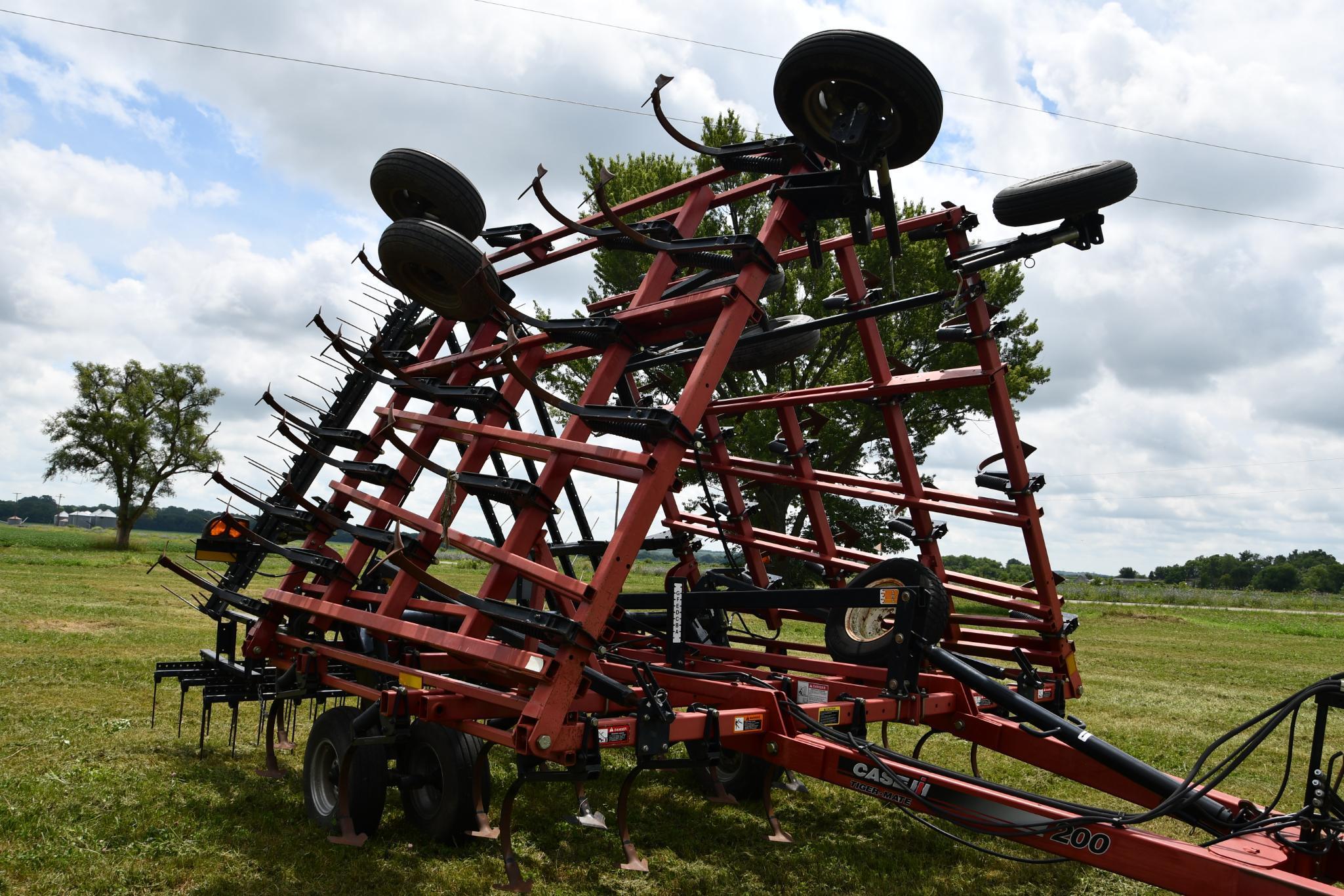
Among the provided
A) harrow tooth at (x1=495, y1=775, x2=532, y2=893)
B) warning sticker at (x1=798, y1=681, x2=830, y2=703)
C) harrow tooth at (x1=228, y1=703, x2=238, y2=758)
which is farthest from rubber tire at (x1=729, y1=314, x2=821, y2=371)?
harrow tooth at (x1=228, y1=703, x2=238, y2=758)

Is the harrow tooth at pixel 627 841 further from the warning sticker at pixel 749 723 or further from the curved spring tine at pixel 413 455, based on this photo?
the curved spring tine at pixel 413 455

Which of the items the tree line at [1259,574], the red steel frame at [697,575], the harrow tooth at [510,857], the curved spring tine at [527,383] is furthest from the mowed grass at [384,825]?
the tree line at [1259,574]

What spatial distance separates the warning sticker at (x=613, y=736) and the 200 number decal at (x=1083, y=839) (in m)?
1.73

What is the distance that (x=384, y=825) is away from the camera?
5.48 m

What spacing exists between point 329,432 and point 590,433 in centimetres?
276

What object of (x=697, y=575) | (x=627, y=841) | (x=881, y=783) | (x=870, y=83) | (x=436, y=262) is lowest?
(x=627, y=841)

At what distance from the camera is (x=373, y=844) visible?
16.9ft

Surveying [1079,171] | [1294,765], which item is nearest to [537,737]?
[1079,171]

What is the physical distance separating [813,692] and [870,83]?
124 inches

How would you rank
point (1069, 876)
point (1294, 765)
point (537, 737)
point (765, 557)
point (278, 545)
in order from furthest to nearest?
point (765, 557) < point (1294, 765) < point (278, 545) < point (1069, 876) < point (537, 737)

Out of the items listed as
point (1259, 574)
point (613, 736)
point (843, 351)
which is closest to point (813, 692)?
point (613, 736)

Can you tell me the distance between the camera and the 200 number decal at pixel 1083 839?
10.6 feet

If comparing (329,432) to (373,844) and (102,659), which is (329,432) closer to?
(373,844)

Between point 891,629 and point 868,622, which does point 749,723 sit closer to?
point 891,629
